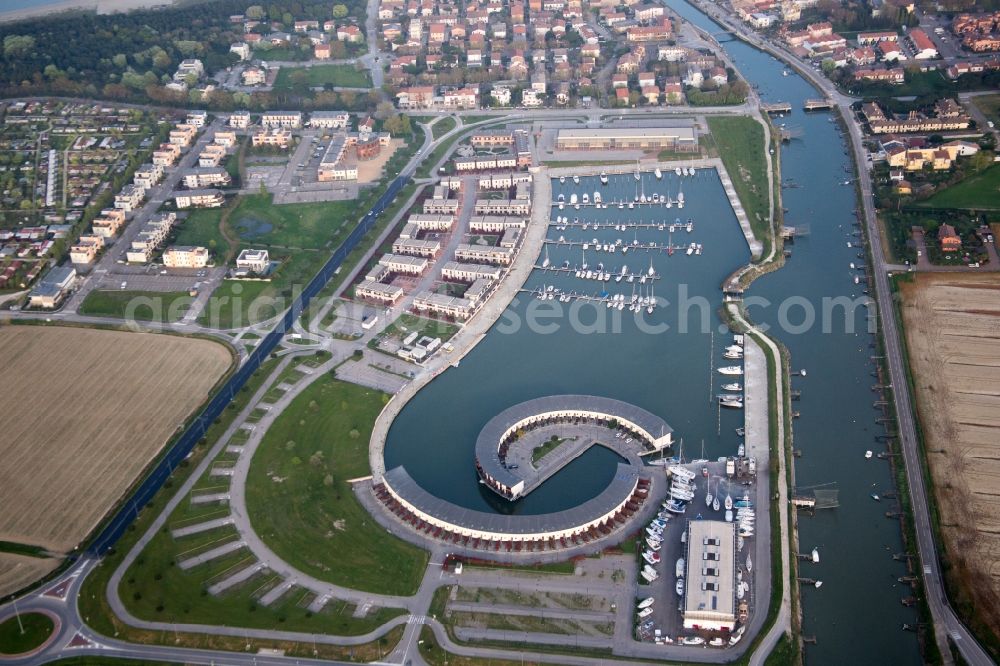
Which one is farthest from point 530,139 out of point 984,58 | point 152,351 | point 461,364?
point 984,58

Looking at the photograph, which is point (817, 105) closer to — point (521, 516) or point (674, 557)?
point (674, 557)

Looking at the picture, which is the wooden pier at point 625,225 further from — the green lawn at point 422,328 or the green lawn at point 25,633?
the green lawn at point 25,633

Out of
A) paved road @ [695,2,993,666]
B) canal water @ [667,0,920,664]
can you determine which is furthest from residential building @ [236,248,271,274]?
paved road @ [695,2,993,666]

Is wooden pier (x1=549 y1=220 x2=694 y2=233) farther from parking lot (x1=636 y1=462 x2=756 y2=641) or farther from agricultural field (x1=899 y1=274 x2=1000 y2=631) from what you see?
parking lot (x1=636 y1=462 x2=756 y2=641)

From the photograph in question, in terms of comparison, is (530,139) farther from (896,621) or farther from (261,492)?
(896,621)

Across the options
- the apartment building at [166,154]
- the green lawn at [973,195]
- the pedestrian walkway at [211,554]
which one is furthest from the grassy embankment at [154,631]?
the green lawn at [973,195]

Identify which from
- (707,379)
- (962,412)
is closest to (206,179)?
(707,379)
